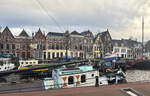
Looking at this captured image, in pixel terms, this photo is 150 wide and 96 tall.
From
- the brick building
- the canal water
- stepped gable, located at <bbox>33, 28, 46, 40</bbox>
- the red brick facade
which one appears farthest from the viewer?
stepped gable, located at <bbox>33, 28, 46, 40</bbox>

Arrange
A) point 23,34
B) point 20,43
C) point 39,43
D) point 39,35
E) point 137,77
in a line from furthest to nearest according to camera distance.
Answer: point 39,35, point 39,43, point 23,34, point 20,43, point 137,77

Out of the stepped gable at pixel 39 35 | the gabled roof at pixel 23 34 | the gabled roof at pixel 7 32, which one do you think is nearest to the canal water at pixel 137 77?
the stepped gable at pixel 39 35

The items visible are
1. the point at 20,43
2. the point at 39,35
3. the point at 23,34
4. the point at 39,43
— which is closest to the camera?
the point at 20,43

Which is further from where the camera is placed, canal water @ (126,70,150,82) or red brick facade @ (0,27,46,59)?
red brick facade @ (0,27,46,59)

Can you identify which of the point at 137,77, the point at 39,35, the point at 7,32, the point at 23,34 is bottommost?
the point at 137,77

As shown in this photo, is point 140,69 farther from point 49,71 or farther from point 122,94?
point 122,94

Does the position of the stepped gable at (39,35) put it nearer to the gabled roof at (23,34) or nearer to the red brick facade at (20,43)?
the red brick facade at (20,43)

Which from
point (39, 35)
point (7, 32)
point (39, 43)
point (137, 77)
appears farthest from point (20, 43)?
point (137, 77)

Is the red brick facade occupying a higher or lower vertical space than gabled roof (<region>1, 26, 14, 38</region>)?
lower

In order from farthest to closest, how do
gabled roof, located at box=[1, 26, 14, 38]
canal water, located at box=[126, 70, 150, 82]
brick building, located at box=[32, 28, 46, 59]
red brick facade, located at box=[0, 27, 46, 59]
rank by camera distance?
1. brick building, located at box=[32, 28, 46, 59]
2. gabled roof, located at box=[1, 26, 14, 38]
3. red brick facade, located at box=[0, 27, 46, 59]
4. canal water, located at box=[126, 70, 150, 82]

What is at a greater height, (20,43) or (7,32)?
(7,32)

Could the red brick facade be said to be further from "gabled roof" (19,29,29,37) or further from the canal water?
the canal water

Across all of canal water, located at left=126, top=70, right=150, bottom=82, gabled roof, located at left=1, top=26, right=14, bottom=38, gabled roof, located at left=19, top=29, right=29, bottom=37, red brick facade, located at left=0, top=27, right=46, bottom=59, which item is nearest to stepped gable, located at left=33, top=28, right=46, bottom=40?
red brick facade, located at left=0, top=27, right=46, bottom=59

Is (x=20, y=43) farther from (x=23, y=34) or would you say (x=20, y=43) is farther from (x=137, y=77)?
(x=137, y=77)
